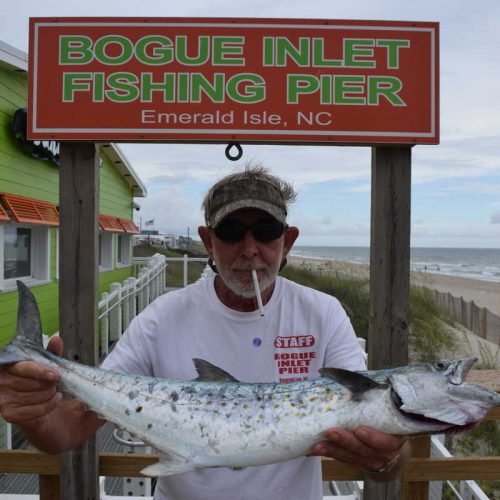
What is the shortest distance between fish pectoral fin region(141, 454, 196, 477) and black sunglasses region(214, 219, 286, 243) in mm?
1006

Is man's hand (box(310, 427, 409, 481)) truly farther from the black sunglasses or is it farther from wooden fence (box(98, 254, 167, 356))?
wooden fence (box(98, 254, 167, 356))

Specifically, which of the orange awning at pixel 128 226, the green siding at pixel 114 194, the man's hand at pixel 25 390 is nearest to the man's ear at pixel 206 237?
the man's hand at pixel 25 390

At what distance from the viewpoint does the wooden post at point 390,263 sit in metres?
2.66

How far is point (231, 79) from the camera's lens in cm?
251

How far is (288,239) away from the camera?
8.71ft

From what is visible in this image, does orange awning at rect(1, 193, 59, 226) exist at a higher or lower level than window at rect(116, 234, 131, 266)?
higher

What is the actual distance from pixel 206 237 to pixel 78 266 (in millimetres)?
720

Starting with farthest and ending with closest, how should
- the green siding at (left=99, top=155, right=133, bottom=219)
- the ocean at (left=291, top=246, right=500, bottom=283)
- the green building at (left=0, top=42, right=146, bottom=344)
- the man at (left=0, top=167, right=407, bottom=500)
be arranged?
the ocean at (left=291, top=246, right=500, bottom=283), the green siding at (left=99, top=155, right=133, bottom=219), the green building at (left=0, top=42, right=146, bottom=344), the man at (left=0, top=167, right=407, bottom=500)

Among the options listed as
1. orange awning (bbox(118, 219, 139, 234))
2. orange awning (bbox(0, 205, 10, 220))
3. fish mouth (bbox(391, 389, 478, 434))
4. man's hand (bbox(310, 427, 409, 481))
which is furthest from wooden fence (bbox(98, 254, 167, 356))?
fish mouth (bbox(391, 389, 478, 434))

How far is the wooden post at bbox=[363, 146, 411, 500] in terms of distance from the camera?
2664mm

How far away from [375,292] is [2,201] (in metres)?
6.06

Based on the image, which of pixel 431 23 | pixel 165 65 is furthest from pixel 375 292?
pixel 165 65

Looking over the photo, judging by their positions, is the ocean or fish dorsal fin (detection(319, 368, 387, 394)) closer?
fish dorsal fin (detection(319, 368, 387, 394))

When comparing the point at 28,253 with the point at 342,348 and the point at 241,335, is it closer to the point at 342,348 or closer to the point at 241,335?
the point at 241,335
